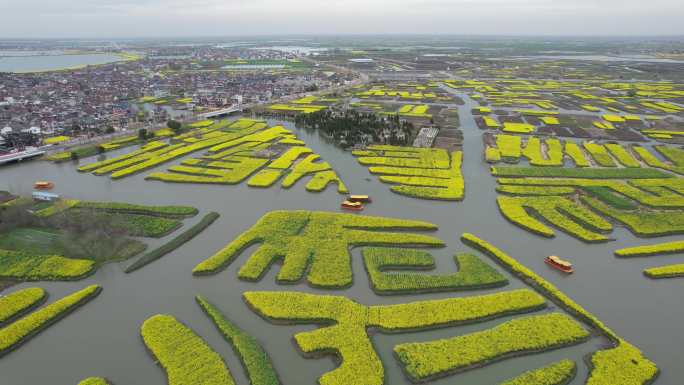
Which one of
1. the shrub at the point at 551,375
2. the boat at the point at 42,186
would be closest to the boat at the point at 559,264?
the shrub at the point at 551,375

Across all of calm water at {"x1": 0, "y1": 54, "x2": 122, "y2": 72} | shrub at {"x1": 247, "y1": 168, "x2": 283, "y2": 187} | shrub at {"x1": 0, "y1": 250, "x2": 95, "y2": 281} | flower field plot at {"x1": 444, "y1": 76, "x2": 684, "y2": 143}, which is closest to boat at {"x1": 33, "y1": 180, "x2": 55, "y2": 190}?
shrub at {"x1": 0, "y1": 250, "x2": 95, "y2": 281}

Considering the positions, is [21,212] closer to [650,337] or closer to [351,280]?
[351,280]

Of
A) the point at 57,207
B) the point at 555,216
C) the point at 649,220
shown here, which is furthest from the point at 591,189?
the point at 57,207

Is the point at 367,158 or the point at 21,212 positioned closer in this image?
the point at 21,212

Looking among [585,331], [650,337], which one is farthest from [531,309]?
[650,337]

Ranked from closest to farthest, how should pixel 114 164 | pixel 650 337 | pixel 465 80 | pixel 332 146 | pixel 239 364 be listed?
pixel 239 364 < pixel 650 337 < pixel 114 164 < pixel 332 146 < pixel 465 80

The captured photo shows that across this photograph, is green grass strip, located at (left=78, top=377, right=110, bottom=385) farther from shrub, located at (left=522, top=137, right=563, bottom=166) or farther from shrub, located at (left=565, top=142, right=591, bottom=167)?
shrub, located at (left=565, top=142, right=591, bottom=167)
